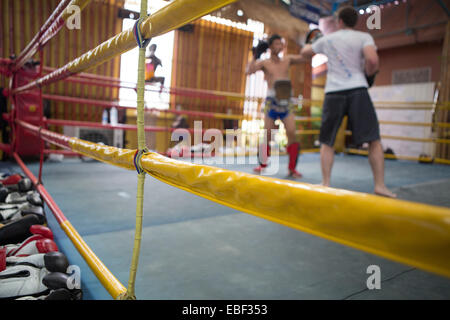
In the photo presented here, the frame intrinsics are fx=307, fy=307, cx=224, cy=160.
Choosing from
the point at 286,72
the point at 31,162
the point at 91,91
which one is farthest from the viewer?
the point at 91,91

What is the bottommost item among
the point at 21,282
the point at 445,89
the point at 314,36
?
the point at 21,282

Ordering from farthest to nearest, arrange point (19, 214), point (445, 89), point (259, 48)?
1. point (445, 89)
2. point (259, 48)
3. point (19, 214)

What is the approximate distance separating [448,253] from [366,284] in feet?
2.68

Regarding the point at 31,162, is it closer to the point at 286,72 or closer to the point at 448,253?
the point at 286,72

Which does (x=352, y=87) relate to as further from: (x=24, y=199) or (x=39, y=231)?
(x=24, y=199)

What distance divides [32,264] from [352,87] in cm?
184

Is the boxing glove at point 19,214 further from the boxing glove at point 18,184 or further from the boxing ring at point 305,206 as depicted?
the boxing ring at point 305,206

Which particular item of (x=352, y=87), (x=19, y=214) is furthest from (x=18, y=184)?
(x=352, y=87)

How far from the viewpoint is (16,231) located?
1080 millimetres

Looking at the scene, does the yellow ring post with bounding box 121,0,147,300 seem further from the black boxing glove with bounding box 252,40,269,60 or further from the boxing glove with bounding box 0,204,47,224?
the black boxing glove with bounding box 252,40,269,60

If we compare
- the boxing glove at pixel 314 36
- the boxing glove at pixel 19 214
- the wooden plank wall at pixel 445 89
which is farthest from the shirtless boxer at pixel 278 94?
the wooden plank wall at pixel 445 89

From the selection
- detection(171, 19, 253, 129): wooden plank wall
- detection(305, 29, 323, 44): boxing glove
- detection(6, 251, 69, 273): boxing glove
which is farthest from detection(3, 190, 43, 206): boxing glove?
detection(171, 19, 253, 129): wooden plank wall

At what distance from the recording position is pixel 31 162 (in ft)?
11.0

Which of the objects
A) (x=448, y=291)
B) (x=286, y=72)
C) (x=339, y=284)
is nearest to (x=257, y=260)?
(x=339, y=284)
